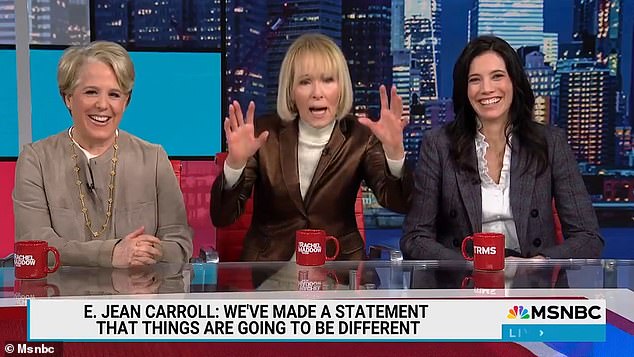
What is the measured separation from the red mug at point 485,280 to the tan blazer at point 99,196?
85cm

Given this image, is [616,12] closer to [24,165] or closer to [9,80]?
[9,80]

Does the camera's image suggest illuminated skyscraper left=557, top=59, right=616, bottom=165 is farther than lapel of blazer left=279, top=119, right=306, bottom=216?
Yes

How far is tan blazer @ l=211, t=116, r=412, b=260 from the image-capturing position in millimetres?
2533

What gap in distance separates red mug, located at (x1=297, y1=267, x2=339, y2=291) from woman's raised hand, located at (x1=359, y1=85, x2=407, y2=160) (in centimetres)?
51

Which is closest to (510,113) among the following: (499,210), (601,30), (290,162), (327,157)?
(499,210)

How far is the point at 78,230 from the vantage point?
224 cm

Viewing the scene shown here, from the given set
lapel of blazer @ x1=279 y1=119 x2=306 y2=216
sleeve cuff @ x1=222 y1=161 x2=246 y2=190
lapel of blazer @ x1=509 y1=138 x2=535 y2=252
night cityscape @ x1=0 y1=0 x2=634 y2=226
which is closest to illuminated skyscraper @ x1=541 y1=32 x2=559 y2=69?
night cityscape @ x1=0 y1=0 x2=634 y2=226

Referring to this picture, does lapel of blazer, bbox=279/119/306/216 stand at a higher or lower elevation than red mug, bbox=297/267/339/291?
higher

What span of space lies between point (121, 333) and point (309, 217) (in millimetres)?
1172

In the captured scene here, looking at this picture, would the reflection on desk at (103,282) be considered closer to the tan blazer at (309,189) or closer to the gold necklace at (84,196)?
the gold necklace at (84,196)

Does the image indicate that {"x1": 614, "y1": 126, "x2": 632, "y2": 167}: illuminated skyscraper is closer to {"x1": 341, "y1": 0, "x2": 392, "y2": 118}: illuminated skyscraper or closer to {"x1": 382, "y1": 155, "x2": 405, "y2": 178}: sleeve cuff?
{"x1": 341, "y1": 0, "x2": 392, "y2": 118}: illuminated skyscraper

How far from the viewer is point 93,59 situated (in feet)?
7.36

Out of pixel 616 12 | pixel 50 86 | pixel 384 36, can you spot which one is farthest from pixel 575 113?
pixel 50 86

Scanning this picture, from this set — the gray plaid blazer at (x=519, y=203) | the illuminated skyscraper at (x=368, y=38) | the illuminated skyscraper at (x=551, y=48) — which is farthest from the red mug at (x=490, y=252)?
the illuminated skyscraper at (x=551, y=48)
